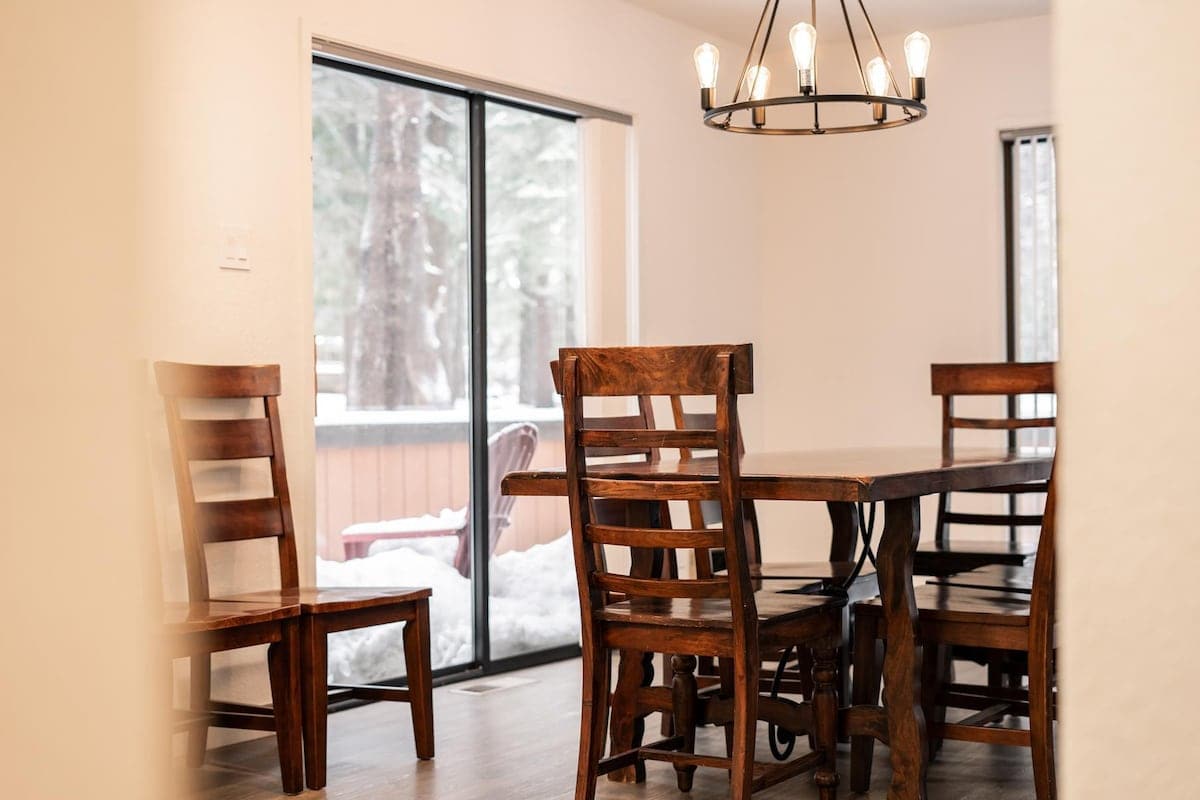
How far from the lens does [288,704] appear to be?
301cm

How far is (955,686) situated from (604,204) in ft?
8.80

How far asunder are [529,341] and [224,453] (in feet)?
5.46

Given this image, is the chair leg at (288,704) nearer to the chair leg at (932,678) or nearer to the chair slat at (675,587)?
the chair slat at (675,587)

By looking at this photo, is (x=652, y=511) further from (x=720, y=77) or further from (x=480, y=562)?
(x=720, y=77)

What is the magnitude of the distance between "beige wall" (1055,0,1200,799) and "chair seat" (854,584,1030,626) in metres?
1.87

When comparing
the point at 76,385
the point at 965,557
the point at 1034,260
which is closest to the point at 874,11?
the point at 1034,260

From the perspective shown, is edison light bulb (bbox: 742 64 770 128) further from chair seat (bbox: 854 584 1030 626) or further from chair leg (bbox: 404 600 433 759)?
chair leg (bbox: 404 600 433 759)

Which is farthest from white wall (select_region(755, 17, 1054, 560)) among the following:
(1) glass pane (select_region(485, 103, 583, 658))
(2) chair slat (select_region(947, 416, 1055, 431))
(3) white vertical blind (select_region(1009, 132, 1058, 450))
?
(2) chair slat (select_region(947, 416, 1055, 431))

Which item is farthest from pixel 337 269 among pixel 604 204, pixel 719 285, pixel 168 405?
pixel 719 285

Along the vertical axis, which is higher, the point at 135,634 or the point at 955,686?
the point at 135,634

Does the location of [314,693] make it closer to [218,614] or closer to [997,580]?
[218,614]

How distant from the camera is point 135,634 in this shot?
52cm

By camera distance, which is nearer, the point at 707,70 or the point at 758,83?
the point at 707,70

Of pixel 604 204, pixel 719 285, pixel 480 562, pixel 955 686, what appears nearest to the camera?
pixel 955 686
